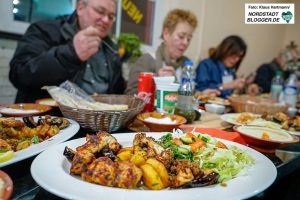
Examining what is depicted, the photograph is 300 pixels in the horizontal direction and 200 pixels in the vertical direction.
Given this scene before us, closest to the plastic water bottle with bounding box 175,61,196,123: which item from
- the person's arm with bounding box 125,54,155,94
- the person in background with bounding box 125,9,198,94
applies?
the person's arm with bounding box 125,54,155,94

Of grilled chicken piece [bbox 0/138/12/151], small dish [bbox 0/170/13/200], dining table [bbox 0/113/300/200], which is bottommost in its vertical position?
dining table [bbox 0/113/300/200]

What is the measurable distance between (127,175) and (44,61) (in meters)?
1.19

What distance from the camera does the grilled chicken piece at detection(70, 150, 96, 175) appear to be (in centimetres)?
62

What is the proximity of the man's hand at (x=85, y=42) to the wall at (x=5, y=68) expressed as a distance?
50.1 inches

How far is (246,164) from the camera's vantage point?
0.73m

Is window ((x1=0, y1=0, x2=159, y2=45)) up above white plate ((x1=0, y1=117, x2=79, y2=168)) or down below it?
above

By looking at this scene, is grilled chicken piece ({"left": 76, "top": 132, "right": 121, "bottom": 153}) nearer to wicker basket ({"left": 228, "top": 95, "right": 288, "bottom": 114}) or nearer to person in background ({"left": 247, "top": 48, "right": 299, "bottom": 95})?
wicker basket ({"left": 228, "top": 95, "right": 288, "bottom": 114})

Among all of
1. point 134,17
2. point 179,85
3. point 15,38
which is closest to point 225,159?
point 179,85

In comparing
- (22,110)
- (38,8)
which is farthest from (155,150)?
(38,8)

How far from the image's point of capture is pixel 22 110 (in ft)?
3.82

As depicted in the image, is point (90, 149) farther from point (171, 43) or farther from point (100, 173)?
point (171, 43)

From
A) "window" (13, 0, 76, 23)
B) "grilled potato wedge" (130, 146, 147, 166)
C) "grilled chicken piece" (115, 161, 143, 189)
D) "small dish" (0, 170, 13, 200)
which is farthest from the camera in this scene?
"window" (13, 0, 76, 23)

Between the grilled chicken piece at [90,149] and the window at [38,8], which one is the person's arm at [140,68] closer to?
the window at [38,8]

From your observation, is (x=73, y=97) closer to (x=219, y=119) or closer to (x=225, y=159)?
(x=225, y=159)
